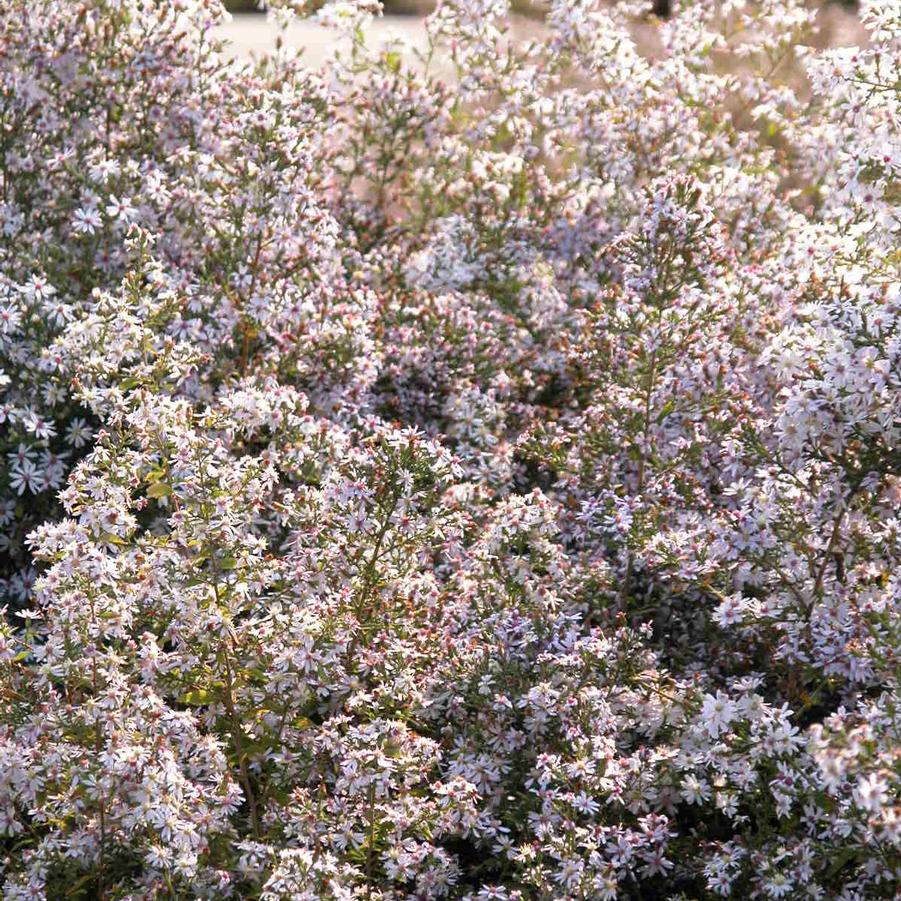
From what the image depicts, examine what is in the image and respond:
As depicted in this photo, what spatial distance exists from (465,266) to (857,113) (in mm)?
2013

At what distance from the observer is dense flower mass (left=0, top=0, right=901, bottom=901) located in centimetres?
336

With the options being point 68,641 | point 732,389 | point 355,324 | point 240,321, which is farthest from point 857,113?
point 68,641

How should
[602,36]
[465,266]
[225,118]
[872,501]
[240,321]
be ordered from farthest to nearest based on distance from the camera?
[602,36] → [465,266] → [225,118] → [240,321] → [872,501]

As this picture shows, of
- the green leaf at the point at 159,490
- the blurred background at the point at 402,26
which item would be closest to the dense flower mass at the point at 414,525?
the green leaf at the point at 159,490

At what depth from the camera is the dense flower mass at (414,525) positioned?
3.36 m

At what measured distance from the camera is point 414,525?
3754 mm

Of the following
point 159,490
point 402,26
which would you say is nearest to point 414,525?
point 159,490

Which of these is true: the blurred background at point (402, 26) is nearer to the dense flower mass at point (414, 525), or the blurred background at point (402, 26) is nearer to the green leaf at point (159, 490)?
the dense flower mass at point (414, 525)

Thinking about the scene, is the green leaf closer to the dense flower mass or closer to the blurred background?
the dense flower mass

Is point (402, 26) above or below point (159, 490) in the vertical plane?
above

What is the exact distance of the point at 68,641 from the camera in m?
3.34

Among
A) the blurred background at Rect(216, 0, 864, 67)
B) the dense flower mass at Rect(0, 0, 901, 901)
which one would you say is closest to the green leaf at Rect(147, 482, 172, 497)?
the dense flower mass at Rect(0, 0, 901, 901)

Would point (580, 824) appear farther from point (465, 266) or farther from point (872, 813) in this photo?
point (465, 266)

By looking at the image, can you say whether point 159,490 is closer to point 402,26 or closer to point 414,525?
point 414,525
